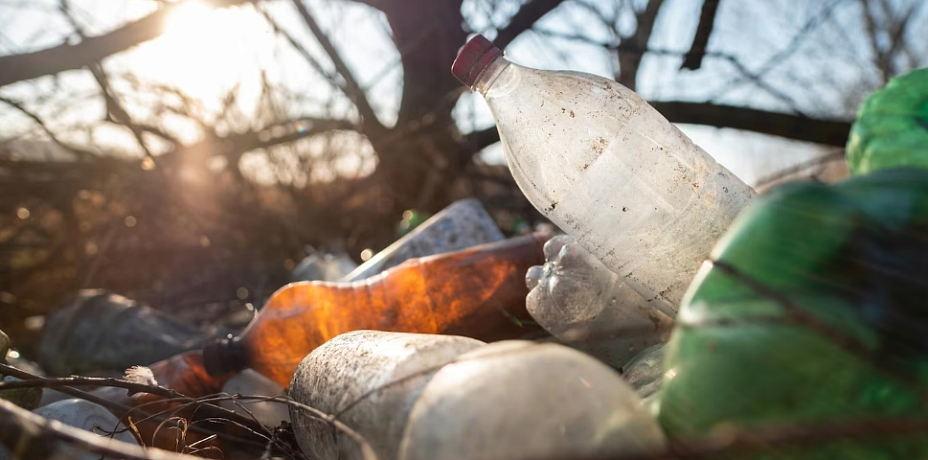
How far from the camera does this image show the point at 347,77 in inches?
134

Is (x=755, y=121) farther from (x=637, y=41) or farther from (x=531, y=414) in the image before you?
(x=531, y=414)

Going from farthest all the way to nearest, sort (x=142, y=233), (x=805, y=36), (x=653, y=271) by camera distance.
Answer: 1. (x=142, y=233)
2. (x=805, y=36)
3. (x=653, y=271)

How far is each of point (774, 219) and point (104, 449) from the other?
67cm

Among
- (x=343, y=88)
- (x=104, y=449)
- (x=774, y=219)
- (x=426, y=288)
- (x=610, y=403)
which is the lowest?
(x=426, y=288)

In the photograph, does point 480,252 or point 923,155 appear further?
point 480,252

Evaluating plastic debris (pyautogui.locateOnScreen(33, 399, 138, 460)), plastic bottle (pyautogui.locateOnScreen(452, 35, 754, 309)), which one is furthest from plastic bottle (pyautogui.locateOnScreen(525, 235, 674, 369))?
plastic debris (pyautogui.locateOnScreen(33, 399, 138, 460))

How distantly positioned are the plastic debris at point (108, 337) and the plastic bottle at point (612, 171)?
1.41 metres

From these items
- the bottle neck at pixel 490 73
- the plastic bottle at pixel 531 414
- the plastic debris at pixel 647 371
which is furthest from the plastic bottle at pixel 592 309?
the plastic bottle at pixel 531 414

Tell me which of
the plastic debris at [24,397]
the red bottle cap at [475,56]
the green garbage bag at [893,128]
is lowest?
the green garbage bag at [893,128]

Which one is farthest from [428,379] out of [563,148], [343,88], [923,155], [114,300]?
[343,88]

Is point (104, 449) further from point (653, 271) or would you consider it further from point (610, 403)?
point (653, 271)

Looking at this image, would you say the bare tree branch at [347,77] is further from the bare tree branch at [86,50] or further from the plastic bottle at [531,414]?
the plastic bottle at [531,414]

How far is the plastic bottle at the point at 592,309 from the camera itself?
143 centimetres

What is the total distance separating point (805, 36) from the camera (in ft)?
9.87
